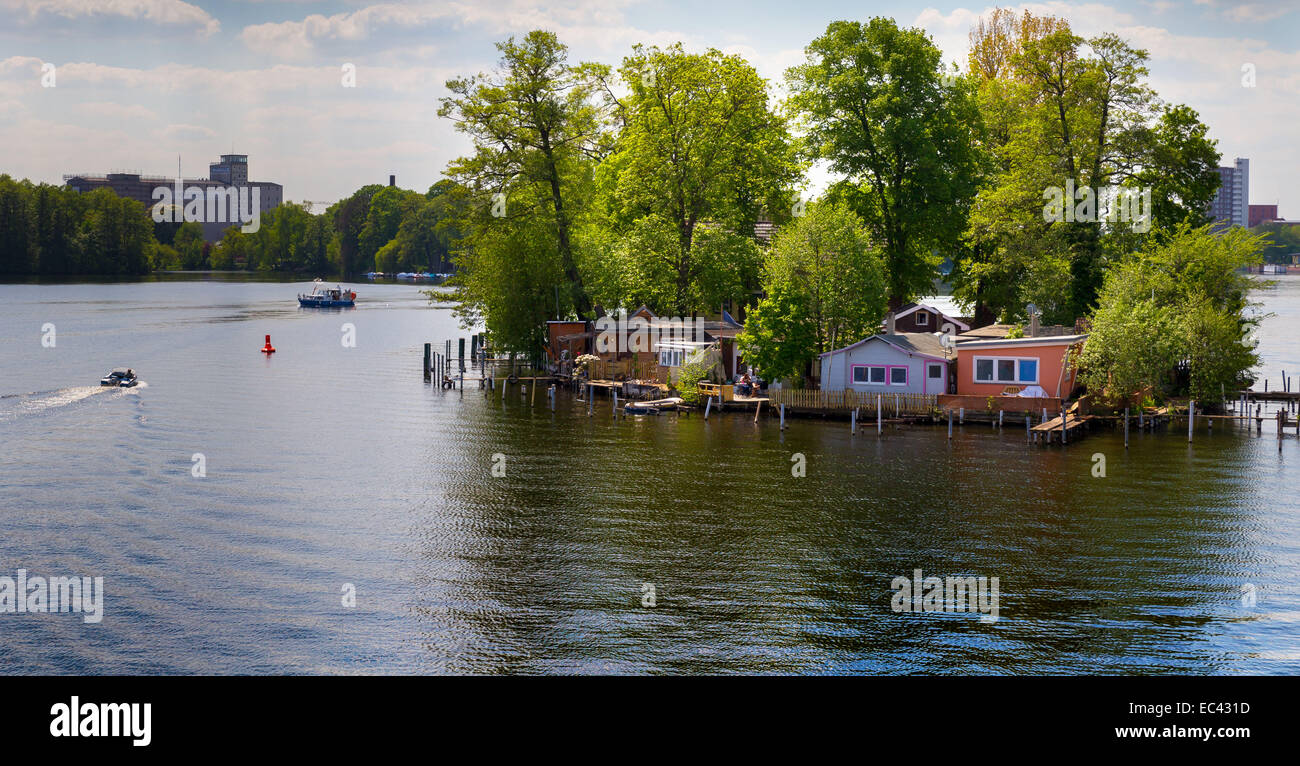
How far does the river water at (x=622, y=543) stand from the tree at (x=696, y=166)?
654 inches

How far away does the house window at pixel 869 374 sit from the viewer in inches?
2491

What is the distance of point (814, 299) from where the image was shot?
6606cm

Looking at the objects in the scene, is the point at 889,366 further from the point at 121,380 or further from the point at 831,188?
the point at 121,380

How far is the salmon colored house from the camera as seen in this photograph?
60094 millimetres

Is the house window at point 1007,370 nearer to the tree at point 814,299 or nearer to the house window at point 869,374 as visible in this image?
the house window at point 869,374

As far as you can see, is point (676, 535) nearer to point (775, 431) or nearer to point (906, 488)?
point (906, 488)

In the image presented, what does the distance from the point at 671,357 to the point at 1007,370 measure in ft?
71.8

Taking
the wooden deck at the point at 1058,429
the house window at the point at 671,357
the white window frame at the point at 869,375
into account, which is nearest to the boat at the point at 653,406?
the house window at the point at 671,357

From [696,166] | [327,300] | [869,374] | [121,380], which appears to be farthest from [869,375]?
[327,300]

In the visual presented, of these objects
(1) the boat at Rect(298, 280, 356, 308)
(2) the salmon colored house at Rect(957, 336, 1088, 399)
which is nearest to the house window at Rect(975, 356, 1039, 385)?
(2) the salmon colored house at Rect(957, 336, 1088, 399)

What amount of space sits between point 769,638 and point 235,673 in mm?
12811

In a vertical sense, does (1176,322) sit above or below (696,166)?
below

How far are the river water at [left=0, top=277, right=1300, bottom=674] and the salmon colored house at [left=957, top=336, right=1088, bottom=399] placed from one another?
122 inches
